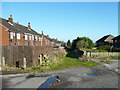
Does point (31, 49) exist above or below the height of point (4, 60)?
above

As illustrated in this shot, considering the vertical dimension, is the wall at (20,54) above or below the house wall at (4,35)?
below

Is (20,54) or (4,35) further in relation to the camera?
(4,35)

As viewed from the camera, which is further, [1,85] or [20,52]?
[20,52]

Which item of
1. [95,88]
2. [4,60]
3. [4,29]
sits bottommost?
[95,88]

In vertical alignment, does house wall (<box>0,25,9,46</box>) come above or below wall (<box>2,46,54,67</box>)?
above

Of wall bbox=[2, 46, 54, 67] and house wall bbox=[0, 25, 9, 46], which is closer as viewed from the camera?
wall bbox=[2, 46, 54, 67]

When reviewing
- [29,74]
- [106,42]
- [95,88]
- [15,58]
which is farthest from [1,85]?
[106,42]

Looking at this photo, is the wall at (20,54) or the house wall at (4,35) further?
the house wall at (4,35)

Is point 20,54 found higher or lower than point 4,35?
lower

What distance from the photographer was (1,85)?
1086cm

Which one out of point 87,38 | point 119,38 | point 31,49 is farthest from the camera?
point 87,38

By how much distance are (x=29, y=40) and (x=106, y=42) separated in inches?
1605

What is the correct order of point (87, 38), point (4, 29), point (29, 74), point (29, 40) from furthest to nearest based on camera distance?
point (87, 38) < point (29, 40) < point (4, 29) < point (29, 74)

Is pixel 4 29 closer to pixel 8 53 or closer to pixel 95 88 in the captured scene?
pixel 8 53
